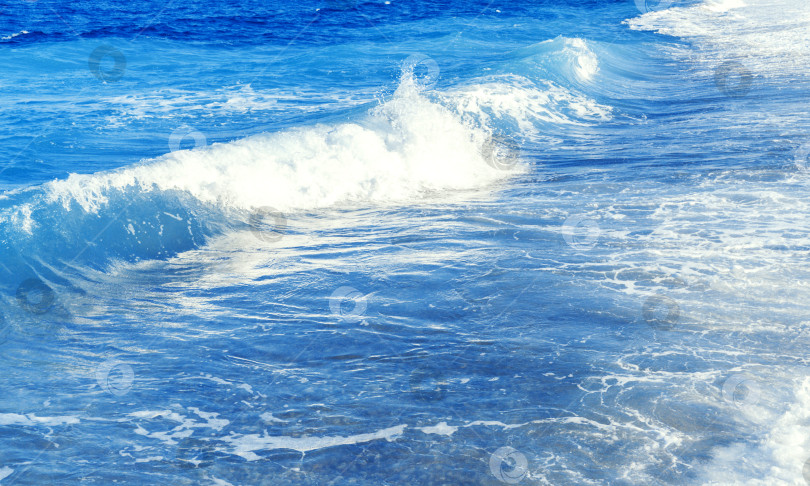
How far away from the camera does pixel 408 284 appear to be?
730cm

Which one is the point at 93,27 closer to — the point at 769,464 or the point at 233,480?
the point at 233,480

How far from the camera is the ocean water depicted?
4828 millimetres

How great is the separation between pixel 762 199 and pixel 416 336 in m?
5.30

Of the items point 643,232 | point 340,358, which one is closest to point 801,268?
point 643,232

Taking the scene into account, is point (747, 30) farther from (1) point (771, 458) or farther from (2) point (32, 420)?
(2) point (32, 420)

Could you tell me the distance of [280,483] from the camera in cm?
456

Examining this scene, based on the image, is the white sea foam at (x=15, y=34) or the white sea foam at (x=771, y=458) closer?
the white sea foam at (x=771, y=458)

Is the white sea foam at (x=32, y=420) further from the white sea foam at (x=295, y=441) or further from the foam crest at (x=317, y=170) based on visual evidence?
the foam crest at (x=317, y=170)

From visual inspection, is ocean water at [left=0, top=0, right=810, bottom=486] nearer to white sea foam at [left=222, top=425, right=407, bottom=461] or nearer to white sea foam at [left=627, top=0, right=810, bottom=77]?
white sea foam at [left=222, top=425, right=407, bottom=461]

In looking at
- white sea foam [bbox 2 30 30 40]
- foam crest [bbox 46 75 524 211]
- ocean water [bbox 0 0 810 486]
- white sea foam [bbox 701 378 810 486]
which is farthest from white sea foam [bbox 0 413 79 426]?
white sea foam [bbox 2 30 30 40]

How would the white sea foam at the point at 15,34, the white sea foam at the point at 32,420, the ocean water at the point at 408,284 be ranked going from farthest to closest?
1. the white sea foam at the point at 15,34
2. the white sea foam at the point at 32,420
3. the ocean water at the point at 408,284

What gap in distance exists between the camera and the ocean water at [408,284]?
4.83 m

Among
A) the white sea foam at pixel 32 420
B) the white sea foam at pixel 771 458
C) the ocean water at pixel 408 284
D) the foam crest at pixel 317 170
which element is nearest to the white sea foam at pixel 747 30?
the ocean water at pixel 408 284

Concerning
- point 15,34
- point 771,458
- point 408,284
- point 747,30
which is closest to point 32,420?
point 408,284
